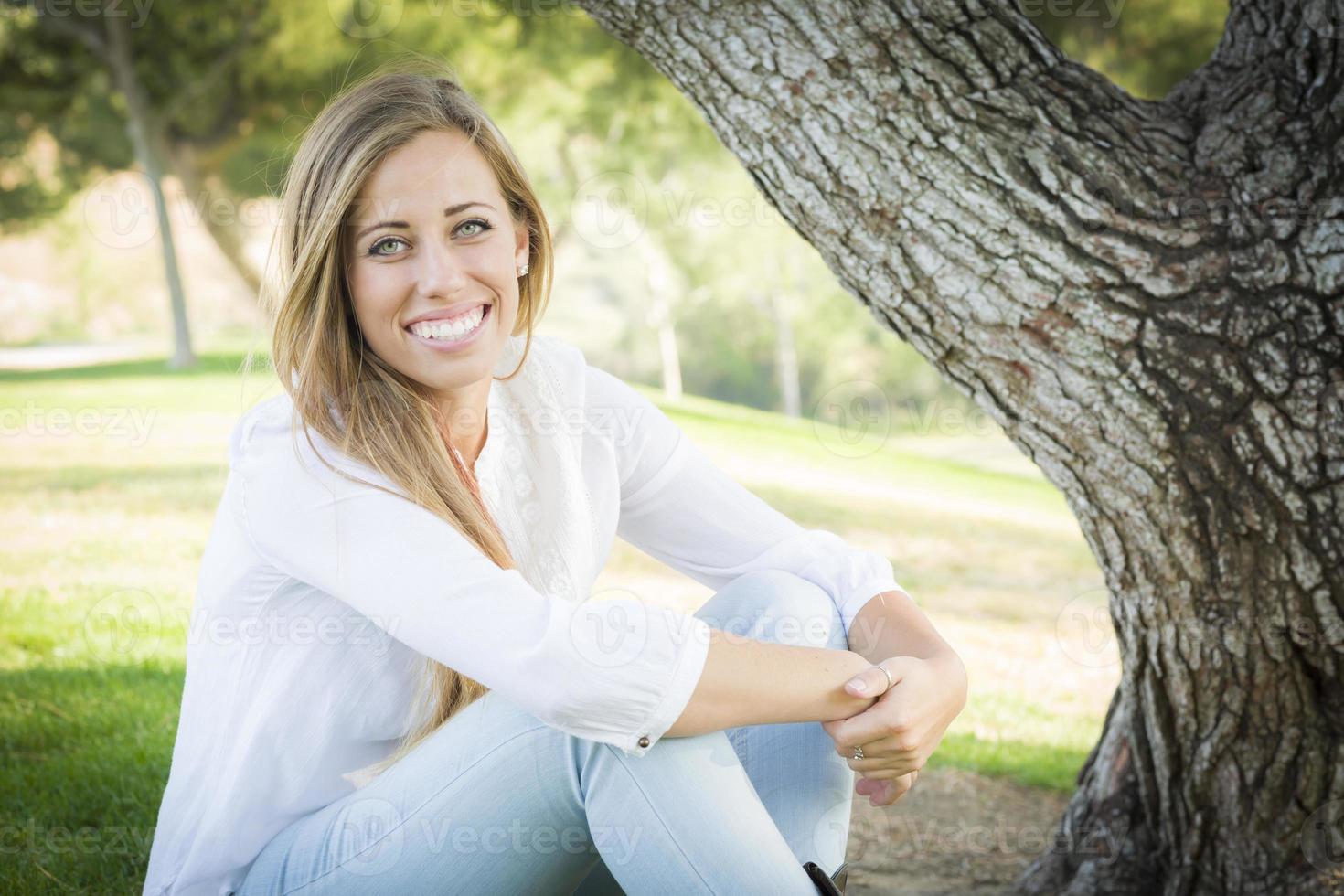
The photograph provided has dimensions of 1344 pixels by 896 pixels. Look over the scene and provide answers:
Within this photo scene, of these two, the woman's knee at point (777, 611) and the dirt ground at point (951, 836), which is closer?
the woman's knee at point (777, 611)

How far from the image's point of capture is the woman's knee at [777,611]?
6.30ft

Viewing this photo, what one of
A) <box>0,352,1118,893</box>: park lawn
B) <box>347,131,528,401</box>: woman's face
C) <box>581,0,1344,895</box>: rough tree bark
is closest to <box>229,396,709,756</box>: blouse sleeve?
<box>347,131,528,401</box>: woman's face

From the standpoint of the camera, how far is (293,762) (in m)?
1.74

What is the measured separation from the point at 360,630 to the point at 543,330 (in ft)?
78.0

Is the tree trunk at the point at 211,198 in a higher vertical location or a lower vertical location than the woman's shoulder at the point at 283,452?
higher

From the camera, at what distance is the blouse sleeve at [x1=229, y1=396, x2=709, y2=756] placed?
5.06 feet

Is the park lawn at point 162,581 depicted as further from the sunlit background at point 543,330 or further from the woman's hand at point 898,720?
the woman's hand at point 898,720

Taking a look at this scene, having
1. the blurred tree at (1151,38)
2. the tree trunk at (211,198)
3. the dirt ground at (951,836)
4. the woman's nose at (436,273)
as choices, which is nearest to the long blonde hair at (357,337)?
→ the woman's nose at (436,273)

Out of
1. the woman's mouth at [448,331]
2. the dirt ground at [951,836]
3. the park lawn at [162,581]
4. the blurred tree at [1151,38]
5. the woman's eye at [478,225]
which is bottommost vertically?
the dirt ground at [951,836]

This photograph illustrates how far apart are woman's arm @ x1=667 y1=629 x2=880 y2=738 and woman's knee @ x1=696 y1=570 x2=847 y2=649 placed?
0.62 feet

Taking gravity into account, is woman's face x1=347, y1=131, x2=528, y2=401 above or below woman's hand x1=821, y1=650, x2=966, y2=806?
above

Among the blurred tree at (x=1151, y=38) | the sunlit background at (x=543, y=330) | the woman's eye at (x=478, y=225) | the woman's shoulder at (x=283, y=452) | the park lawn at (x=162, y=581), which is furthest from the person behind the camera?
the blurred tree at (x=1151, y=38)

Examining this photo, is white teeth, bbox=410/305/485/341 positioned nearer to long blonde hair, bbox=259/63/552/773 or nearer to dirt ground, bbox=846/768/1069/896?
long blonde hair, bbox=259/63/552/773

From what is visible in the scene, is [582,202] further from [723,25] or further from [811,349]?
[723,25]
